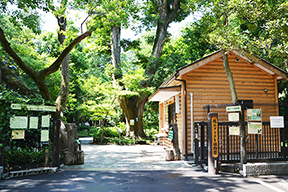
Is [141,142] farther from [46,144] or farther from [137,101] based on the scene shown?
[46,144]

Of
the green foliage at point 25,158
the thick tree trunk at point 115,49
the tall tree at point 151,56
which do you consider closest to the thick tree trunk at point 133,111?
the tall tree at point 151,56

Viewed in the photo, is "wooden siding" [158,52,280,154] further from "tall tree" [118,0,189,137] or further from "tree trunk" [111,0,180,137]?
"tree trunk" [111,0,180,137]

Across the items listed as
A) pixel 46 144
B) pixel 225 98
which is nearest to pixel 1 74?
pixel 46 144

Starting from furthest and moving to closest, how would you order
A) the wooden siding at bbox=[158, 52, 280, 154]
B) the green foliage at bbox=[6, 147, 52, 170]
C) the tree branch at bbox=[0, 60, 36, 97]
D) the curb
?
the wooden siding at bbox=[158, 52, 280, 154]
the tree branch at bbox=[0, 60, 36, 97]
the green foliage at bbox=[6, 147, 52, 170]
the curb

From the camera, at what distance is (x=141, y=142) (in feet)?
60.2

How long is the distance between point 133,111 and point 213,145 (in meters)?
12.7

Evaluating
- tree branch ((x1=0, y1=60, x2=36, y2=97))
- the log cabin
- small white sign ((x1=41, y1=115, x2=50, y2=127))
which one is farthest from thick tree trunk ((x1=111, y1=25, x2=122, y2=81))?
small white sign ((x1=41, y1=115, x2=50, y2=127))

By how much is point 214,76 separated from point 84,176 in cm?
730

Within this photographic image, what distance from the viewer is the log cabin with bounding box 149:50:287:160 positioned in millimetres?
10086

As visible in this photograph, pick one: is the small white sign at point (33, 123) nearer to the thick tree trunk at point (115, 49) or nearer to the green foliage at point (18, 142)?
the green foliage at point (18, 142)

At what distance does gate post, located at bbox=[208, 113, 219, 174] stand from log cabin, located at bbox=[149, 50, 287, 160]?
2610 mm

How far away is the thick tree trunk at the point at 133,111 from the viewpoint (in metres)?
19.1

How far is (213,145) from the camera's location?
703cm

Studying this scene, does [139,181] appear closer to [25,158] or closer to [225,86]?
[25,158]
